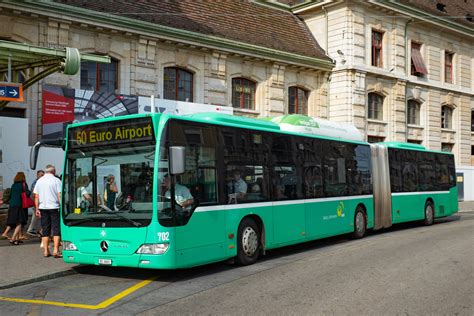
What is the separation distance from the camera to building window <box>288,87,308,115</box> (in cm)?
2765

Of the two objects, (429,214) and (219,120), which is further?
(429,214)

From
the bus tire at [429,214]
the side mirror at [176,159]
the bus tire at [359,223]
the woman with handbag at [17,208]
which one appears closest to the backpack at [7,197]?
the woman with handbag at [17,208]

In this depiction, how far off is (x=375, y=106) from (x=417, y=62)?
436 centimetres

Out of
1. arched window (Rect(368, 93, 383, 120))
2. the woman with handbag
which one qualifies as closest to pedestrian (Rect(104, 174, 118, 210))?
the woman with handbag

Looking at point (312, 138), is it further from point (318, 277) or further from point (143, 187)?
point (143, 187)

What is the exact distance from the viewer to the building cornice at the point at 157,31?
18.3m

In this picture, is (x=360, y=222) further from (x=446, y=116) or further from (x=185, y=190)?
(x=446, y=116)

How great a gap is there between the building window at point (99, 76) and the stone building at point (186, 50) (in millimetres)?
37

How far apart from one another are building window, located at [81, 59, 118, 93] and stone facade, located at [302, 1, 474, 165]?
12561mm

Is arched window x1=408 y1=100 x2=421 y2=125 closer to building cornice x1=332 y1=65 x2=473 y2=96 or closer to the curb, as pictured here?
building cornice x1=332 y1=65 x2=473 y2=96

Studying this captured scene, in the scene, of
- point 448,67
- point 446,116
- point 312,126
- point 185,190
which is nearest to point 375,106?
point 446,116

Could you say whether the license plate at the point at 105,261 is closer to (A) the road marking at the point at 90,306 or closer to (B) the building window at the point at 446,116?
(A) the road marking at the point at 90,306

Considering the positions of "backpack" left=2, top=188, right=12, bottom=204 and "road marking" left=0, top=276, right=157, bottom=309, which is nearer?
"road marking" left=0, top=276, right=157, bottom=309

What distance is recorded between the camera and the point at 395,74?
31.0m
